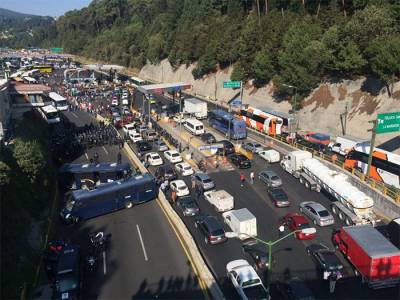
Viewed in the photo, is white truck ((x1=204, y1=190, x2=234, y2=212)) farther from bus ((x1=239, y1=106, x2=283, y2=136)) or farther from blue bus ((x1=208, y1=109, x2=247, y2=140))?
bus ((x1=239, y1=106, x2=283, y2=136))

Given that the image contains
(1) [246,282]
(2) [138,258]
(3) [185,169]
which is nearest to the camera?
(1) [246,282]

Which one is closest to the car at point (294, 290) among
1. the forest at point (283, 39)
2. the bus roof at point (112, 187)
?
the bus roof at point (112, 187)

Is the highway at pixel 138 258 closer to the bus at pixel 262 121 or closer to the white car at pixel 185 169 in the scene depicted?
the white car at pixel 185 169

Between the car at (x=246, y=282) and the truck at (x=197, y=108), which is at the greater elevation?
the truck at (x=197, y=108)

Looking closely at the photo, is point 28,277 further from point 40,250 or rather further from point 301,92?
point 301,92

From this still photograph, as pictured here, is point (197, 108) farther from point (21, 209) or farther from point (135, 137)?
point (21, 209)

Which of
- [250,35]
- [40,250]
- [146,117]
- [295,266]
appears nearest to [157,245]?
[40,250]

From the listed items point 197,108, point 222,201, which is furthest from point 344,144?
point 197,108

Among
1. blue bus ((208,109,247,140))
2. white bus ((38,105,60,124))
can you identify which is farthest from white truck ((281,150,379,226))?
white bus ((38,105,60,124))
